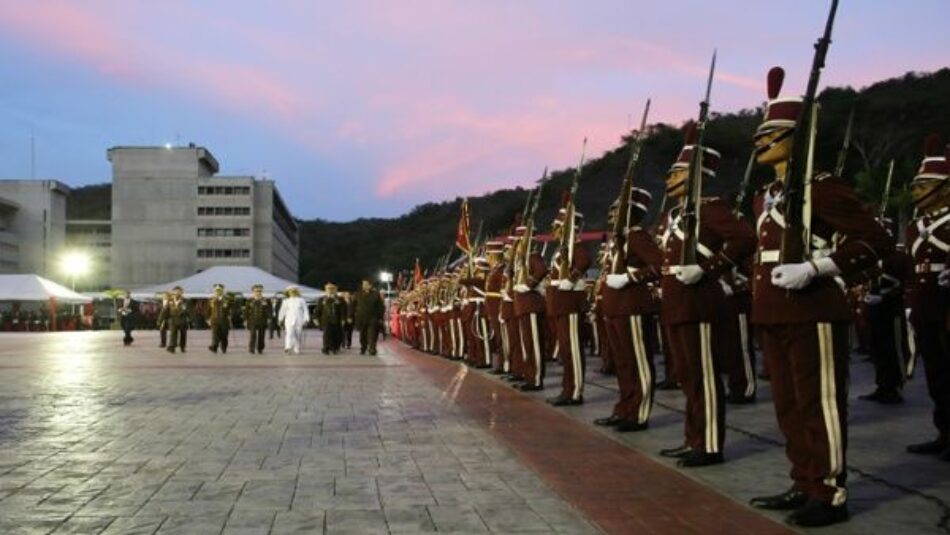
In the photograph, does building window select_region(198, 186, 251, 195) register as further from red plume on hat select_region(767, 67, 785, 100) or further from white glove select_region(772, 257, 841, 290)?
white glove select_region(772, 257, 841, 290)

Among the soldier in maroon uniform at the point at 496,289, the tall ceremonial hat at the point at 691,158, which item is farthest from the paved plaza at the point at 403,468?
the soldier in maroon uniform at the point at 496,289

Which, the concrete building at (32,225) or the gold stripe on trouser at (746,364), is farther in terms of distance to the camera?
the concrete building at (32,225)

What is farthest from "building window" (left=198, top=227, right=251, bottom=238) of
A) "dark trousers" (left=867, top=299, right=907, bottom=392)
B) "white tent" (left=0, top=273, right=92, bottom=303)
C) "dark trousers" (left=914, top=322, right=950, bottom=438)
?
"dark trousers" (left=914, top=322, right=950, bottom=438)

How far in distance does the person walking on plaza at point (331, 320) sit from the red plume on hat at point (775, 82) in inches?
824

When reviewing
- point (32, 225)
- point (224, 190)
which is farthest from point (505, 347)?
point (32, 225)

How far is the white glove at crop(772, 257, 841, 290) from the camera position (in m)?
5.39

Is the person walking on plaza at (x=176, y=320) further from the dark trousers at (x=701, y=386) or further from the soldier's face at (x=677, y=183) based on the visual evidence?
the dark trousers at (x=701, y=386)

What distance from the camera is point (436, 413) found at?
10.7 meters

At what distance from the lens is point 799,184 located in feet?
18.5

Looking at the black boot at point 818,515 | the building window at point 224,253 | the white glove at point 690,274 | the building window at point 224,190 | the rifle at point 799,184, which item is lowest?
the black boot at point 818,515

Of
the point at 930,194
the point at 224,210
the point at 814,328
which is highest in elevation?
the point at 224,210

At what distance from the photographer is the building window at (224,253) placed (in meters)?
123

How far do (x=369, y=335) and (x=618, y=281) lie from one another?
57.3ft

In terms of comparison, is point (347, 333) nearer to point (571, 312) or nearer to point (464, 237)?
point (464, 237)
